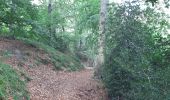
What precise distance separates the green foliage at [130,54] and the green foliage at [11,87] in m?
3.48

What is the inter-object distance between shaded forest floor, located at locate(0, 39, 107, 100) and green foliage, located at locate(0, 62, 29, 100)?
0.39 metres

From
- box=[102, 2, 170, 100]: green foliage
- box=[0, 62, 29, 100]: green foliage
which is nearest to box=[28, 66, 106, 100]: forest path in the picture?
box=[0, 62, 29, 100]: green foliage

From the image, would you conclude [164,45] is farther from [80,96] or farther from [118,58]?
[80,96]

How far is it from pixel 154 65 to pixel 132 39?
1.22 m

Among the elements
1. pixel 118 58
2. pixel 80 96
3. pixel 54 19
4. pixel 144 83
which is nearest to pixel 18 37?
pixel 54 19

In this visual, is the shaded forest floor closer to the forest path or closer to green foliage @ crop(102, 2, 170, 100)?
the forest path

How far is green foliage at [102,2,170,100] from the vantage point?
34.0 ft

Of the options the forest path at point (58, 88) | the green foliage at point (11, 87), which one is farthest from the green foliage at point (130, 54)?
the green foliage at point (11, 87)

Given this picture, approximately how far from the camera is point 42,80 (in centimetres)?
1247

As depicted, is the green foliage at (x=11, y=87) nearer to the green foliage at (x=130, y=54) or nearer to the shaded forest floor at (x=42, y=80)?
the shaded forest floor at (x=42, y=80)

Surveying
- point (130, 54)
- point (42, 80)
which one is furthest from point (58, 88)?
point (130, 54)

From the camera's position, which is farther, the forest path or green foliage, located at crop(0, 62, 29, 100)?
the forest path

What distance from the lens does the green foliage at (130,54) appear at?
34.0 ft

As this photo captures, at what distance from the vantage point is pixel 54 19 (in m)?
23.5
